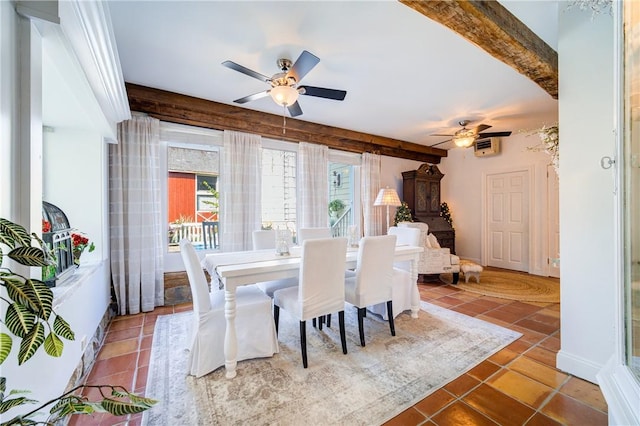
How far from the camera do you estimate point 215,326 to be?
6.59 feet

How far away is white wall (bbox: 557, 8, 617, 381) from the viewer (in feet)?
5.84

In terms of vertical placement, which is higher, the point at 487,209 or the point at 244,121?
the point at 244,121

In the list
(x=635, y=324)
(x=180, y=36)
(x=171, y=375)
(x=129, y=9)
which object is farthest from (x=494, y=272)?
(x=129, y=9)

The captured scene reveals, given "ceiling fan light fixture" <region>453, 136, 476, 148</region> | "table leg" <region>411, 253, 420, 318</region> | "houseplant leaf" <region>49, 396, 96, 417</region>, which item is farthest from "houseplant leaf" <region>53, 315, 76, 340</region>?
"ceiling fan light fixture" <region>453, 136, 476, 148</region>

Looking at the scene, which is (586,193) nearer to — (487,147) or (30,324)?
(30,324)

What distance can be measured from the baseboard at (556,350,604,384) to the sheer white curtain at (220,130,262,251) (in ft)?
11.2

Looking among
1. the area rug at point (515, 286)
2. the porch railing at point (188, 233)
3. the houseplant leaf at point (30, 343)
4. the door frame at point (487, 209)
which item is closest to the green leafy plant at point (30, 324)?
the houseplant leaf at point (30, 343)

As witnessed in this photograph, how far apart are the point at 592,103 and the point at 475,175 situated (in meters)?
4.26

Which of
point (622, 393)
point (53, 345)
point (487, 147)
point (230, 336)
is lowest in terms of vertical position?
point (230, 336)

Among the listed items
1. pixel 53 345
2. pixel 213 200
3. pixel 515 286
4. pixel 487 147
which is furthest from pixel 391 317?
pixel 487 147

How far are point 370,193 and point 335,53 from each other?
3.05 metres

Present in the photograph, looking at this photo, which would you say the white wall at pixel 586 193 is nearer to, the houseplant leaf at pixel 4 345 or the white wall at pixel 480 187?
the houseplant leaf at pixel 4 345

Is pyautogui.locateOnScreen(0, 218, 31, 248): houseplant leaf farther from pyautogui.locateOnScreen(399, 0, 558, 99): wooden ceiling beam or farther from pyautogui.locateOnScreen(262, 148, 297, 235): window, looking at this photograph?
pyautogui.locateOnScreen(262, 148, 297, 235): window

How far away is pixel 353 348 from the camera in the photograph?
91.7 inches
